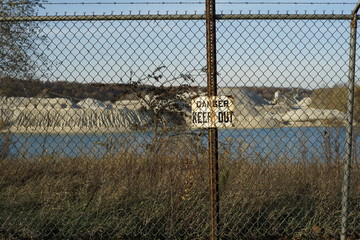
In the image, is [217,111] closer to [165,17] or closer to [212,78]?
[212,78]

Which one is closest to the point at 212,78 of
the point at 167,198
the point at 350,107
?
the point at 350,107

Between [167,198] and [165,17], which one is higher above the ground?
[165,17]

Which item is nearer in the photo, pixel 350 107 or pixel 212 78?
pixel 212 78

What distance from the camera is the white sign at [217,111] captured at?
375 cm

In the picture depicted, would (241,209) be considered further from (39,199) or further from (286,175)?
(39,199)

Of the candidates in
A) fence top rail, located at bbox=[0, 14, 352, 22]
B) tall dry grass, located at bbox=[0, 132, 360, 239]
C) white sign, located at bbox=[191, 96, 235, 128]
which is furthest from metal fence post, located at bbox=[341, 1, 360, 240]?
white sign, located at bbox=[191, 96, 235, 128]

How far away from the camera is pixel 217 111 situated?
12.3 ft

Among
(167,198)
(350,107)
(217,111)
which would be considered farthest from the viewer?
(167,198)

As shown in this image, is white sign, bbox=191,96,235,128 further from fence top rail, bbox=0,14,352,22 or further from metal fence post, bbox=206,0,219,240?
fence top rail, bbox=0,14,352,22

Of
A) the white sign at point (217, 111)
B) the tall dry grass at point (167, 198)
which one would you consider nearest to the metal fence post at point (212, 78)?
the white sign at point (217, 111)

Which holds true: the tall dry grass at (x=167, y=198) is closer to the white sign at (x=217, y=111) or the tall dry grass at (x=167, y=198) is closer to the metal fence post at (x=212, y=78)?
the metal fence post at (x=212, y=78)

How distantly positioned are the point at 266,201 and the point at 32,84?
153 inches

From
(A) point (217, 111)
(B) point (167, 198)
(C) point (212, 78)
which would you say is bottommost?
(B) point (167, 198)

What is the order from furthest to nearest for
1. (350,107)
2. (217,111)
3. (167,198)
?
(167,198) < (350,107) < (217,111)
